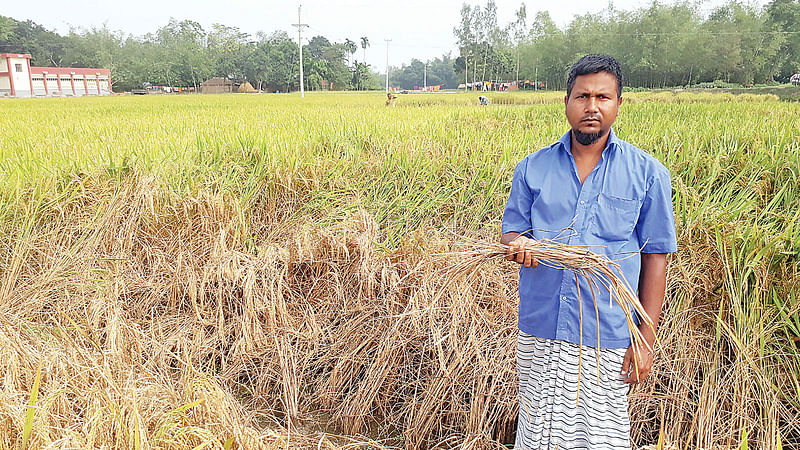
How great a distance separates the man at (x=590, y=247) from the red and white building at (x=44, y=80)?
1818 inches

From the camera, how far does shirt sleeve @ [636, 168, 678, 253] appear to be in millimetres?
1211

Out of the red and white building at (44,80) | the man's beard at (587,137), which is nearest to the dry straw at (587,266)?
the man's beard at (587,137)

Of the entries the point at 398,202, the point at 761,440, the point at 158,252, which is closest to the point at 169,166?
the point at 158,252

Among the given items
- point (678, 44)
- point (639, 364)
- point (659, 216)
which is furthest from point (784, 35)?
point (639, 364)

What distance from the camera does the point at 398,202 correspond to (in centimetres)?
313

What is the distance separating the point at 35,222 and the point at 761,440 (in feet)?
12.8

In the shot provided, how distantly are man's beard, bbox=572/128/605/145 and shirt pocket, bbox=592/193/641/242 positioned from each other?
0.14 meters

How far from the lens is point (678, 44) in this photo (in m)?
34.3

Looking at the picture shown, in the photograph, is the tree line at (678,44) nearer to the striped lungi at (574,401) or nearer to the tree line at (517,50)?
the tree line at (517,50)

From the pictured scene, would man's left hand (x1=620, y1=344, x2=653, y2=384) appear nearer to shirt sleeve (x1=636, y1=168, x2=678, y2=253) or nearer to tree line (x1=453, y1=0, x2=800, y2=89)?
shirt sleeve (x1=636, y1=168, x2=678, y2=253)

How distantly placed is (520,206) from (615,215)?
9.5 inches

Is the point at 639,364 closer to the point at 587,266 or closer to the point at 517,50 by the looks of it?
the point at 587,266

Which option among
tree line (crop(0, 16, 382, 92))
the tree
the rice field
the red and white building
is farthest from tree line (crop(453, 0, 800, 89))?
the red and white building

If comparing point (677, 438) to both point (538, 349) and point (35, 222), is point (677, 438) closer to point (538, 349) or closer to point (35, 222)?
point (538, 349)
